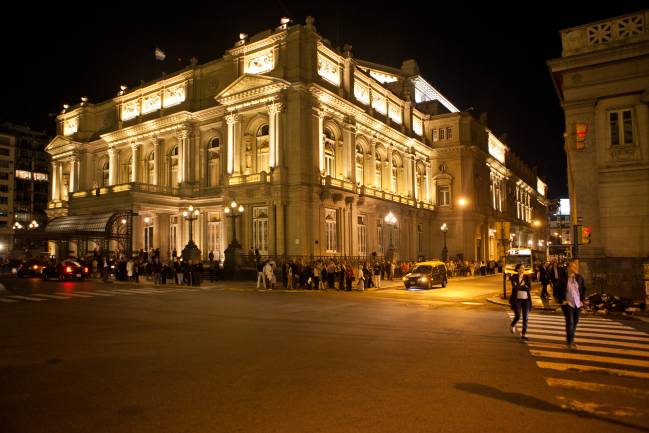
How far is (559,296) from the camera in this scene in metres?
19.8

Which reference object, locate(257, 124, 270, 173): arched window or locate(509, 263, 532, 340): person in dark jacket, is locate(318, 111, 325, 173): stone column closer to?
locate(257, 124, 270, 173): arched window

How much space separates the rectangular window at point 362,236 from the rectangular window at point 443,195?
17.4 metres

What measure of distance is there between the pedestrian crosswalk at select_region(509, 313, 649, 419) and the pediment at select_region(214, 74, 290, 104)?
1151 inches

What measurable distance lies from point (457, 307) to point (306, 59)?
2597cm

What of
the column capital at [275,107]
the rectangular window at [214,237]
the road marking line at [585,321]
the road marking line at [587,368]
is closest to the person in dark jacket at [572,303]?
the road marking line at [587,368]

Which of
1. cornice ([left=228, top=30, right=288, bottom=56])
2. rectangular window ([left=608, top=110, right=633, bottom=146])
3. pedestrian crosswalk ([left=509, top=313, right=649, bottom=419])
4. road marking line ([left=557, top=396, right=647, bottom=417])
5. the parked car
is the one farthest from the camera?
cornice ([left=228, top=30, right=288, bottom=56])

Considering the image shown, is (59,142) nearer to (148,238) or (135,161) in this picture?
(135,161)

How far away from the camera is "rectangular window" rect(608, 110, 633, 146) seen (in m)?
21.0

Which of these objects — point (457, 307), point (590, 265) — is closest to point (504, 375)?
point (457, 307)

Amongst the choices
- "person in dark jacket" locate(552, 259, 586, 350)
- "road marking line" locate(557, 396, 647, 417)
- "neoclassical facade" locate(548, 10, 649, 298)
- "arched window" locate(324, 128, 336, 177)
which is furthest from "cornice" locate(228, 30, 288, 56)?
"road marking line" locate(557, 396, 647, 417)

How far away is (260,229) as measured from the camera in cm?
4047

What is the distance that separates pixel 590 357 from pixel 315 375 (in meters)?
5.53

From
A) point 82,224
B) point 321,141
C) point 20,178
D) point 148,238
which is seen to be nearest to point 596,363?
point 321,141

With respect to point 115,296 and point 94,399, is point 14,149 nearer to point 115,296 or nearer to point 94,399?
point 115,296
